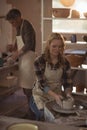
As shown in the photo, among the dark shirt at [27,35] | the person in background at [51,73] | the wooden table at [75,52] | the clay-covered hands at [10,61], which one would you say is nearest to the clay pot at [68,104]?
the person in background at [51,73]

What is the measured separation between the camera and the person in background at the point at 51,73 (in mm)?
2221

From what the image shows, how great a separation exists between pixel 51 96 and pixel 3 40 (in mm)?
2935

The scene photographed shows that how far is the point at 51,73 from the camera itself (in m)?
2.26

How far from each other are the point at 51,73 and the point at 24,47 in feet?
3.30

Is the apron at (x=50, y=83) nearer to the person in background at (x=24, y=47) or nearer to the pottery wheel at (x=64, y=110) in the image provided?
the pottery wheel at (x=64, y=110)

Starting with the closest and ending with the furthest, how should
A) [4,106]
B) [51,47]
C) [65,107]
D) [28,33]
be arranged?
[65,107] → [51,47] → [28,33] → [4,106]

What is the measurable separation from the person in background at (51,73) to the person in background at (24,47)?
0.91 metres

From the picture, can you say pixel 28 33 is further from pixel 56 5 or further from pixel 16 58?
pixel 56 5

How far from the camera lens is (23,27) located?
3.17 m

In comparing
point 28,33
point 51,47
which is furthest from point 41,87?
point 28,33

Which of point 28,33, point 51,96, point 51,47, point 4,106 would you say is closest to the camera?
point 51,96

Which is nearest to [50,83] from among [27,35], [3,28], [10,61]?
[27,35]

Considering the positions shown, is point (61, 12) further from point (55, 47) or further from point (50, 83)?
point (50, 83)

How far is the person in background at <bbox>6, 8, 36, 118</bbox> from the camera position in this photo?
3.17m
